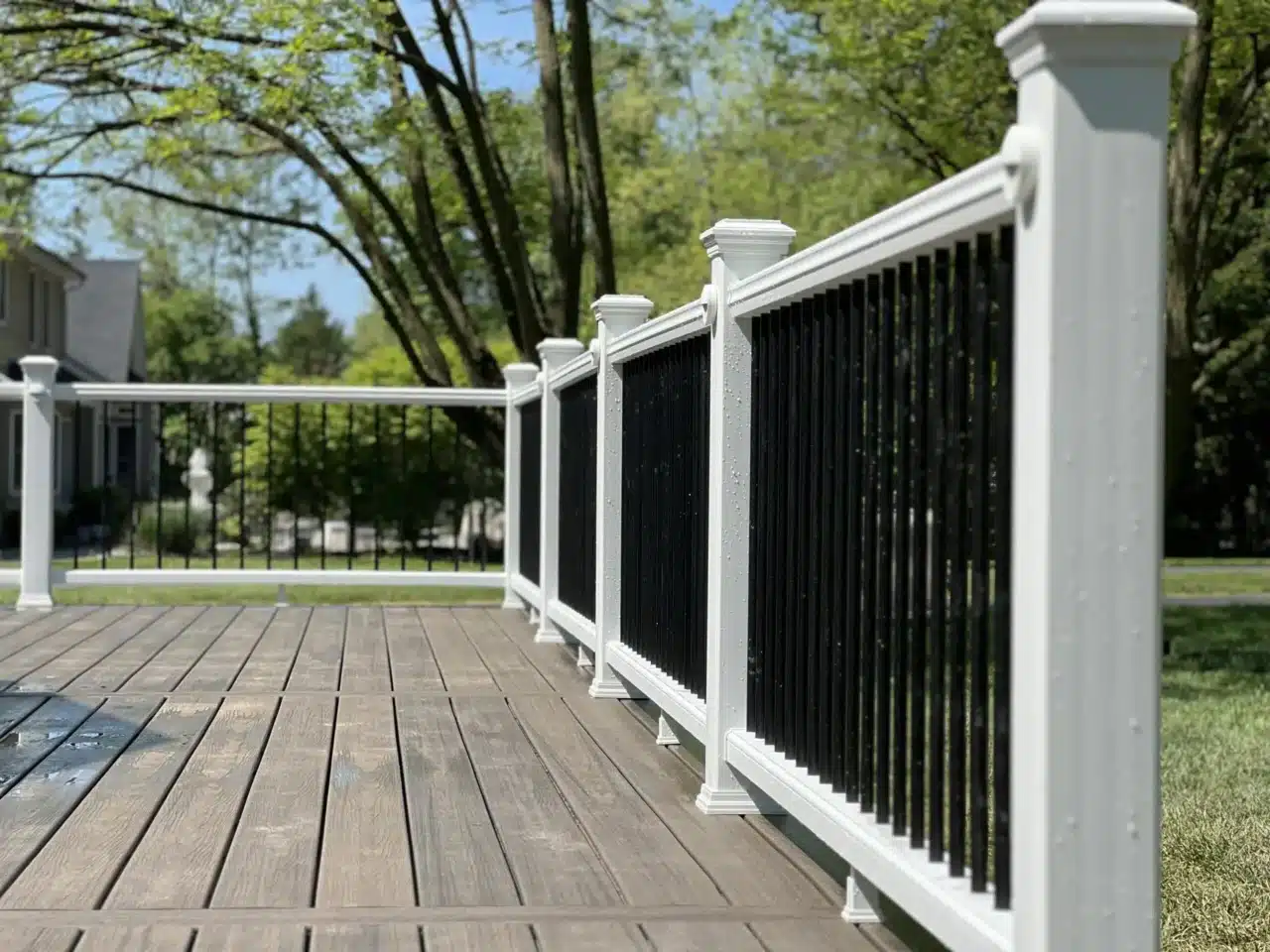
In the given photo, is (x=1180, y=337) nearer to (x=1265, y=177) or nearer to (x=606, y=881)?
(x=1265, y=177)

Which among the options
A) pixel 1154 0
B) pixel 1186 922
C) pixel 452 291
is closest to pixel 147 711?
pixel 1186 922

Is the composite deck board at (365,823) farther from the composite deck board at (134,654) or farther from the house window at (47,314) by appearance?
the house window at (47,314)

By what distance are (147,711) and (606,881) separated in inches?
96.2

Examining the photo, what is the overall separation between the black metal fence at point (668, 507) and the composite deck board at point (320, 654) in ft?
4.04

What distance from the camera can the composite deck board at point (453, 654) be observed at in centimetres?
563

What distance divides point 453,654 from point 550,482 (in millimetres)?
957

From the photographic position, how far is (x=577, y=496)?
243 inches

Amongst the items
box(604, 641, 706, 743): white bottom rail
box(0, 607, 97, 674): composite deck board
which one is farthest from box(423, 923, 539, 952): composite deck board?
box(0, 607, 97, 674): composite deck board

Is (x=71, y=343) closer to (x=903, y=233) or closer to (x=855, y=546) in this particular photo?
(x=855, y=546)

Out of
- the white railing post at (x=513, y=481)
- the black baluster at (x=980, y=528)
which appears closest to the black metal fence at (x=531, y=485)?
the white railing post at (x=513, y=481)

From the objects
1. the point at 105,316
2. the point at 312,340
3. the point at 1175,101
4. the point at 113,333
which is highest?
the point at 312,340

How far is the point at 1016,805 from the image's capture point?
1.87 m

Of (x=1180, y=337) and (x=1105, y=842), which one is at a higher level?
(x=1180, y=337)

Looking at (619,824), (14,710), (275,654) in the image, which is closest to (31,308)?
(275,654)
